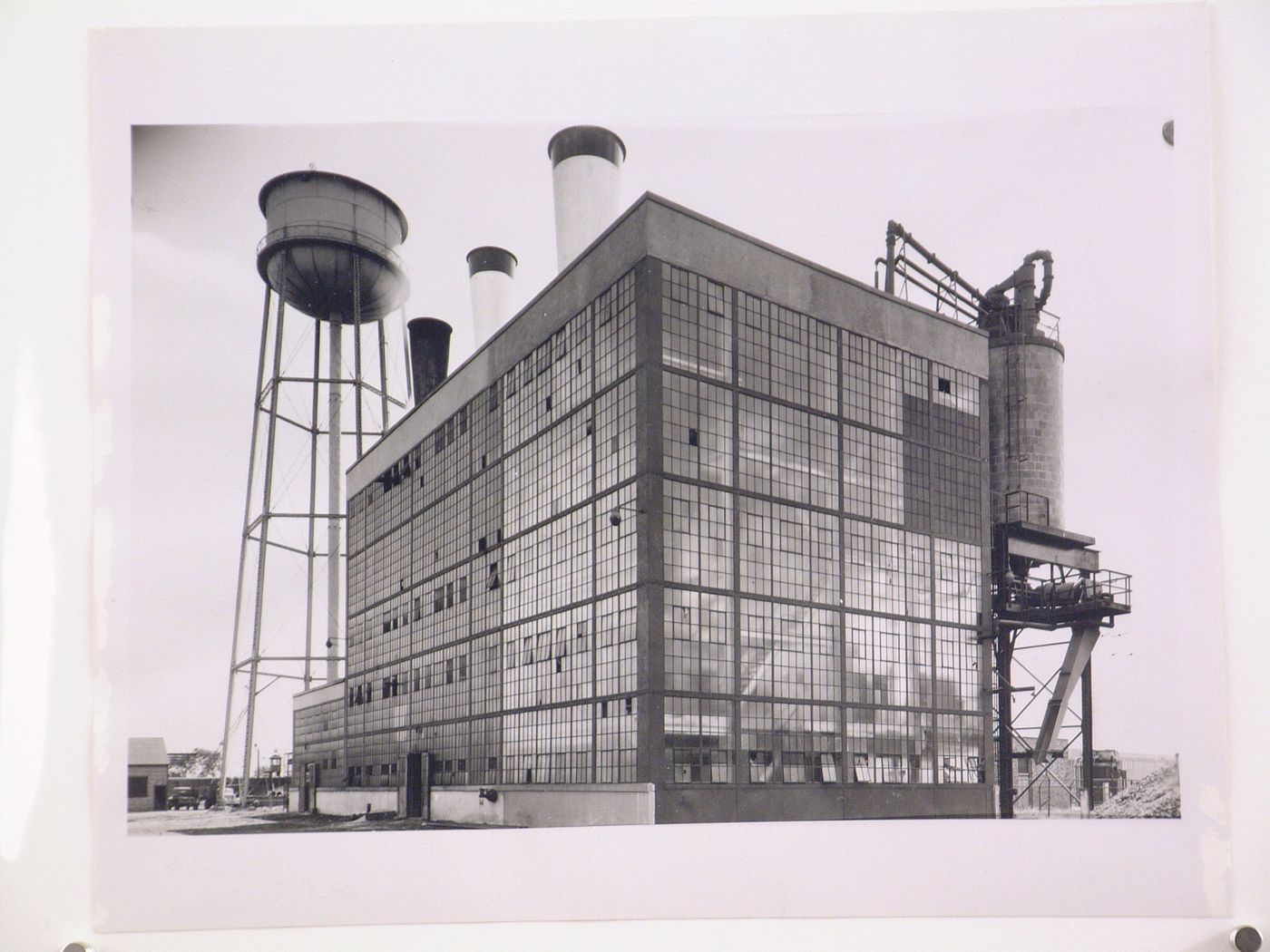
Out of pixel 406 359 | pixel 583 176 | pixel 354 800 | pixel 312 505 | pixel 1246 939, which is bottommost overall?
pixel 1246 939

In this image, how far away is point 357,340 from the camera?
16.6ft

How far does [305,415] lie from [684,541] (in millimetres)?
2075

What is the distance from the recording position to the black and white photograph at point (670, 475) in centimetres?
421

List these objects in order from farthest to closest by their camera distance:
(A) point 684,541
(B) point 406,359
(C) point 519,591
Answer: (C) point 519,591, (B) point 406,359, (A) point 684,541

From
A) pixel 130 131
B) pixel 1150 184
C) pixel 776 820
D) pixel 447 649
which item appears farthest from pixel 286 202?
pixel 1150 184

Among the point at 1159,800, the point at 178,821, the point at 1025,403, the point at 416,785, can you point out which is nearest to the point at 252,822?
the point at 178,821

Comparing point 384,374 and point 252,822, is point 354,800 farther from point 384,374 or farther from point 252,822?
point 384,374

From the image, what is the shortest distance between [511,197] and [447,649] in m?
2.58

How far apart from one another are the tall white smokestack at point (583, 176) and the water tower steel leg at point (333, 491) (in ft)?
4.41

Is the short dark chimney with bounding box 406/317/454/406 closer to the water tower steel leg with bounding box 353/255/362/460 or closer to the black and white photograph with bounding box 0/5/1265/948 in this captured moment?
the black and white photograph with bounding box 0/5/1265/948

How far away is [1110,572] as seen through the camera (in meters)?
4.30

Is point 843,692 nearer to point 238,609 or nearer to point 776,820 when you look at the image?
point 776,820

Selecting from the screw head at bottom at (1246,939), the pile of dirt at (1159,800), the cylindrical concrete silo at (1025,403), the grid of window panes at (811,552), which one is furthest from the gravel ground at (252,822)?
the screw head at bottom at (1246,939)

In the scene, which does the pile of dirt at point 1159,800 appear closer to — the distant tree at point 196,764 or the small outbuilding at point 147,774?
the distant tree at point 196,764
